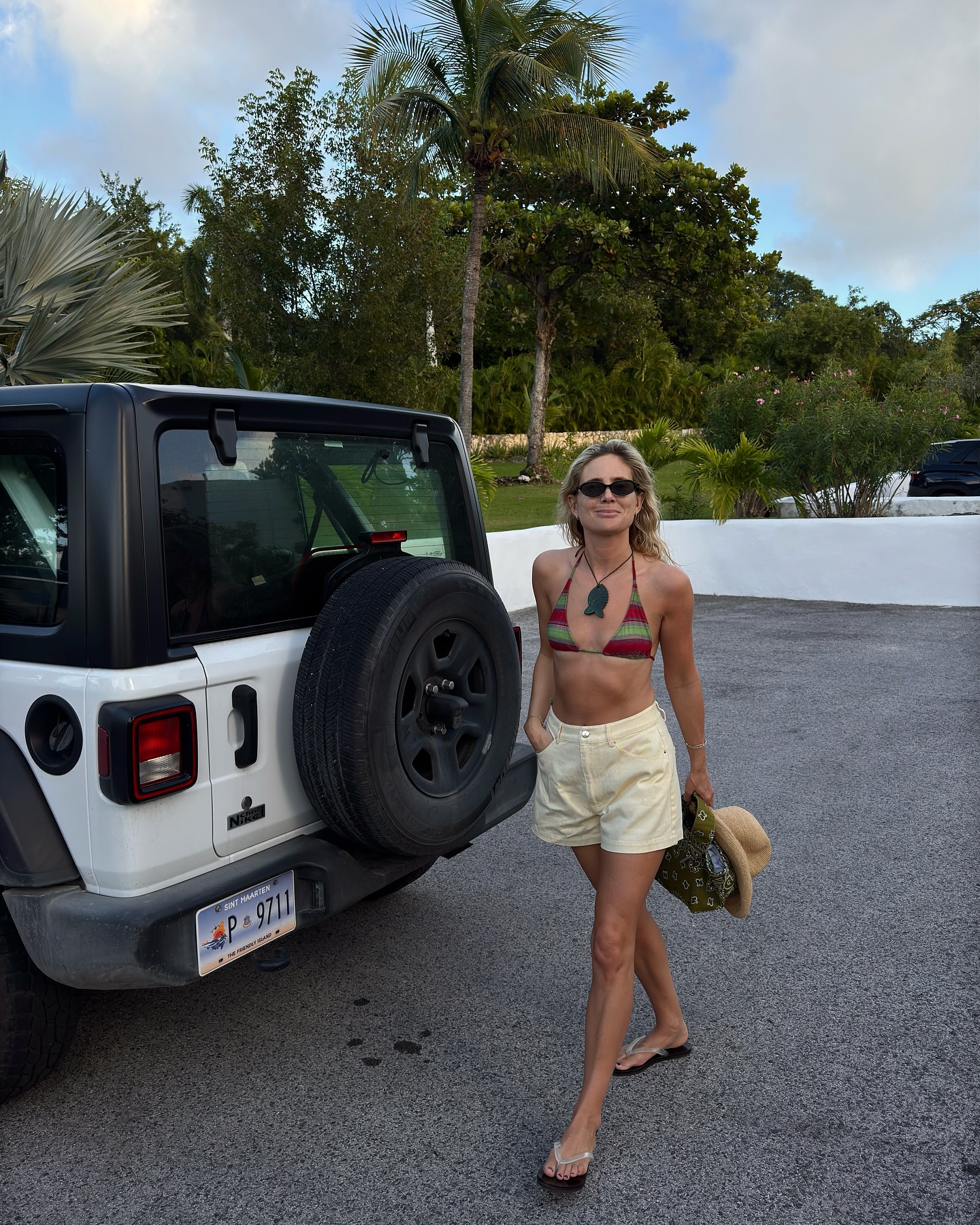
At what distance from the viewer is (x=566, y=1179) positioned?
239cm

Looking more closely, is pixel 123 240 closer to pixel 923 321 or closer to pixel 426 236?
pixel 426 236

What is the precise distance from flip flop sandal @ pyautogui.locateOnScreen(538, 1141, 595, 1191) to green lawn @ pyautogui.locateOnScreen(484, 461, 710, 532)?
10095mm

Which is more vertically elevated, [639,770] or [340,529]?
[340,529]

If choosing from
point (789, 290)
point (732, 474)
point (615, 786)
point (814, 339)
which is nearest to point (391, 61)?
point (732, 474)

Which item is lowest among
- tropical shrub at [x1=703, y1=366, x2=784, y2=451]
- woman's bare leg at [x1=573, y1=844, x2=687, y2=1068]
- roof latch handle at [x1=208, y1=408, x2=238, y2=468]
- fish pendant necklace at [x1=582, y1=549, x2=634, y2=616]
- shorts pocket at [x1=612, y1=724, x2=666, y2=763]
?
woman's bare leg at [x1=573, y1=844, x2=687, y2=1068]

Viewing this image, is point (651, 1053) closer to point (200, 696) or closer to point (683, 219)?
point (200, 696)

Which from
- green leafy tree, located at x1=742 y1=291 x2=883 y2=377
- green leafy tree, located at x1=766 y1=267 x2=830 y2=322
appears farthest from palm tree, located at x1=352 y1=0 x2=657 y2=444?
green leafy tree, located at x1=766 y1=267 x2=830 y2=322

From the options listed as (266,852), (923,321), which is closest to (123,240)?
(266,852)

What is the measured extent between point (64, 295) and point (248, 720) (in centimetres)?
741

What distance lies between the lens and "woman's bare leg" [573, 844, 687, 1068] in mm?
2760

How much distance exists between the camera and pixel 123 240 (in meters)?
9.09

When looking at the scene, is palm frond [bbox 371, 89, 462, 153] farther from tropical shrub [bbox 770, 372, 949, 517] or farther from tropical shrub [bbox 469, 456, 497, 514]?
tropical shrub [bbox 770, 372, 949, 517]

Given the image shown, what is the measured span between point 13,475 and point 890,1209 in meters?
2.73

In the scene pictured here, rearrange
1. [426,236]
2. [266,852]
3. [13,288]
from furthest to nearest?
[426,236] < [13,288] < [266,852]
